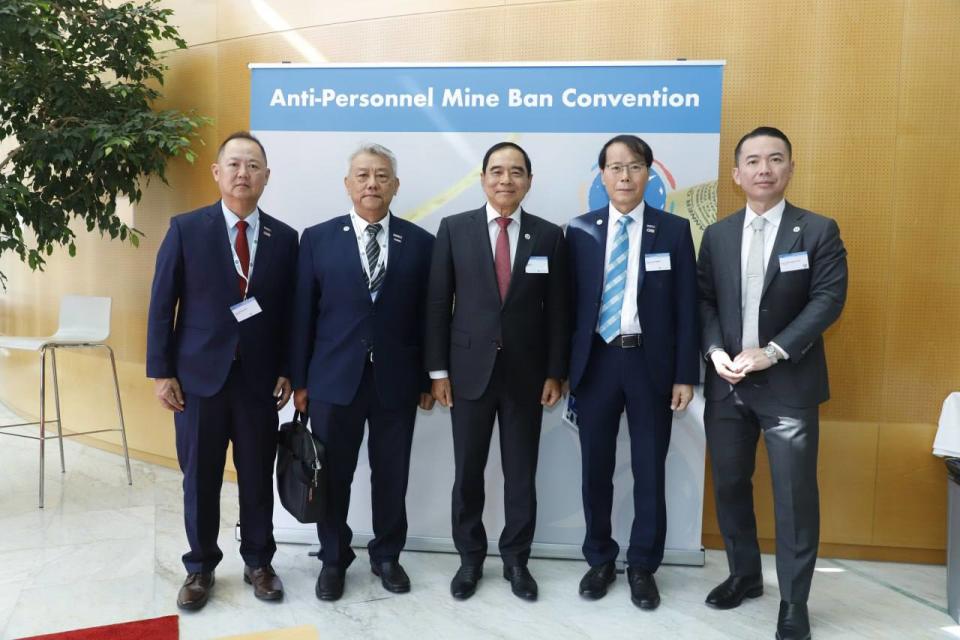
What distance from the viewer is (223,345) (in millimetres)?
2529

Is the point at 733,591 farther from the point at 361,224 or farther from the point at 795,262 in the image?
the point at 361,224

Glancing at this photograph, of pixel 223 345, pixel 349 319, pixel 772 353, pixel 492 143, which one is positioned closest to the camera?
pixel 772 353

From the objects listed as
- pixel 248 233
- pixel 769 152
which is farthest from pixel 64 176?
pixel 769 152

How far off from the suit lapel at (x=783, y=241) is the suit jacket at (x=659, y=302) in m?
0.29

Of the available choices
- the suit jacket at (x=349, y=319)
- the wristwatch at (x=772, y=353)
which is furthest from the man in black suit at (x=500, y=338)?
the wristwatch at (x=772, y=353)

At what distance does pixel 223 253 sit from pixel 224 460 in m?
0.83

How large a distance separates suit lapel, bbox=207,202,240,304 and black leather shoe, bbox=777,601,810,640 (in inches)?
93.9

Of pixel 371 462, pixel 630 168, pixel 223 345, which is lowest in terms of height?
pixel 371 462

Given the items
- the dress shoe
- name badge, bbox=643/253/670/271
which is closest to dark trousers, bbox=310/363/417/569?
the dress shoe

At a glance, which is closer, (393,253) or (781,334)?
(781,334)

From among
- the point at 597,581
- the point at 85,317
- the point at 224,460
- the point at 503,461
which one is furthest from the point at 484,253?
the point at 85,317

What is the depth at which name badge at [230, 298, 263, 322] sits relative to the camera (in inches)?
99.8

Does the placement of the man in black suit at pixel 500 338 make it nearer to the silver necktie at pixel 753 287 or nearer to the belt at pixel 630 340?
the belt at pixel 630 340

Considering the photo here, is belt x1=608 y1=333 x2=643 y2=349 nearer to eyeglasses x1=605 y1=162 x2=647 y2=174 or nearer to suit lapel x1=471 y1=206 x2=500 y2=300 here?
suit lapel x1=471 y1=206 x2=500 y2=300
